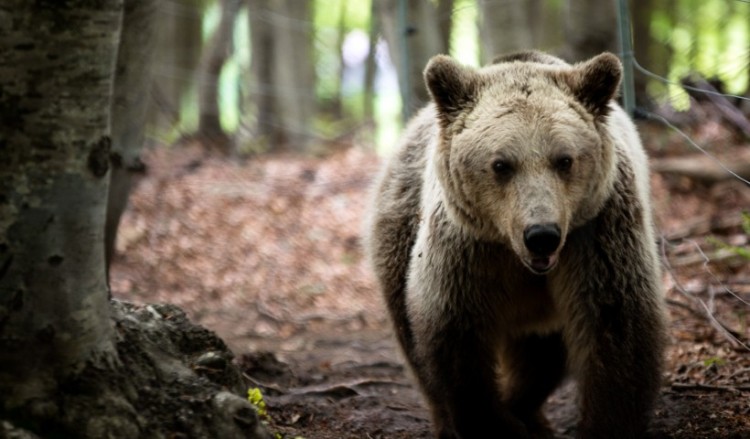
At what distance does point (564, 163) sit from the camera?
396 centimetres

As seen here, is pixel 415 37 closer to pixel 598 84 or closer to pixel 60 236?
pixel 598 84

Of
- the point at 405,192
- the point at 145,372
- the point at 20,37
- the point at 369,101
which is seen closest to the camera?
the point at 20,37

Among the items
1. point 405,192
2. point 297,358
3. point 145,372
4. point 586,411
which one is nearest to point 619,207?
point 586,411

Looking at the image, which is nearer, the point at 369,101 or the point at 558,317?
the point at 558,317

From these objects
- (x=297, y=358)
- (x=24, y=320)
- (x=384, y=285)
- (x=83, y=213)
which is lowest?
(x=297, y=358)

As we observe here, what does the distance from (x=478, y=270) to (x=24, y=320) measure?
218 centimetres

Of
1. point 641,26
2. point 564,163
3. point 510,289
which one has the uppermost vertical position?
point 641,26

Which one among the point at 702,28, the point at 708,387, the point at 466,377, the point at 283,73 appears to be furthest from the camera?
the point at 702,28

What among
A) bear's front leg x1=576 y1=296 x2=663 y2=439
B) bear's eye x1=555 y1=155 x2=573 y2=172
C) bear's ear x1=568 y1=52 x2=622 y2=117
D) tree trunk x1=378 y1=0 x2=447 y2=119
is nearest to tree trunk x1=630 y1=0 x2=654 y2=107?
tree trunk x1=378 y1=0 x2=447 y2=119

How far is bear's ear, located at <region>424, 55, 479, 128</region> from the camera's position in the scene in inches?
175

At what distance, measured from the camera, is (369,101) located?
26.2 m

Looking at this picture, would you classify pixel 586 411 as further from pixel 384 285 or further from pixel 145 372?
pixel 145 372

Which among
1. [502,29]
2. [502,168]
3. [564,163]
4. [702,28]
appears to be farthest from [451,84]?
[702,28]

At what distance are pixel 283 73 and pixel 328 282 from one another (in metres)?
9.49
